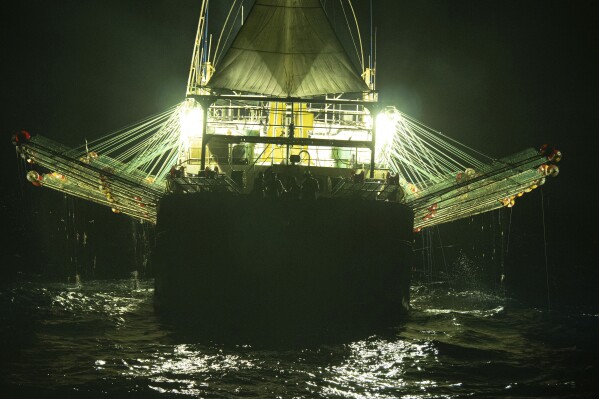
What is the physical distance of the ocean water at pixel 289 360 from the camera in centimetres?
1386

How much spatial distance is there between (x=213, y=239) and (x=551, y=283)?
2412cm

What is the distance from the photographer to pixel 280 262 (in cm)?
2150

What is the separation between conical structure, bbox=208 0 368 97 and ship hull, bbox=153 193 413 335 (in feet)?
29.8

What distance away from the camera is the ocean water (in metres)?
13.9

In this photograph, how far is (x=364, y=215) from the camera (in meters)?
22.1

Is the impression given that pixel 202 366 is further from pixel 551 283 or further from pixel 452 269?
pixel 452 269

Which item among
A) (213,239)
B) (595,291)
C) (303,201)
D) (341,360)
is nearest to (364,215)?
(303,201)

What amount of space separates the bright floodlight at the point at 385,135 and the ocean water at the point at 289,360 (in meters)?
8.30

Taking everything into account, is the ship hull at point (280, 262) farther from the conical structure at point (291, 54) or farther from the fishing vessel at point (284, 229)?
the conical structure at point (291, 54)

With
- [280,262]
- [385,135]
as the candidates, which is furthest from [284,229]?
[385,135]

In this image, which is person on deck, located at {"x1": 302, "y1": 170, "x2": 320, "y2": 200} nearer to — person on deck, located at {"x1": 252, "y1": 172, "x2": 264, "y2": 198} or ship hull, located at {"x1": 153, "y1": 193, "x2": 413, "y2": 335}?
ship hull, located at {"x1": 153, "y1": 193, "x2": 413, "y2": 335}

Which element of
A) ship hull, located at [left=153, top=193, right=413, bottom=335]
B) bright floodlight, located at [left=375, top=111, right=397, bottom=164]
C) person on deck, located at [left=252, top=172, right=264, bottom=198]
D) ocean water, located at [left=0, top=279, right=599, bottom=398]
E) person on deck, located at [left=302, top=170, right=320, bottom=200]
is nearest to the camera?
ocean water, located at [left=0, top=279, right=599, bottom=398]

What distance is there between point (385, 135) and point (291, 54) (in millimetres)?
5293

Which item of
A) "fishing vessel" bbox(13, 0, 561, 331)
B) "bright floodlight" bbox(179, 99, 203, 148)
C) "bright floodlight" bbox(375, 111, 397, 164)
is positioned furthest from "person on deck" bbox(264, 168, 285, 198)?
"bright floodlight" bbox(375, 111, 397, 164)
